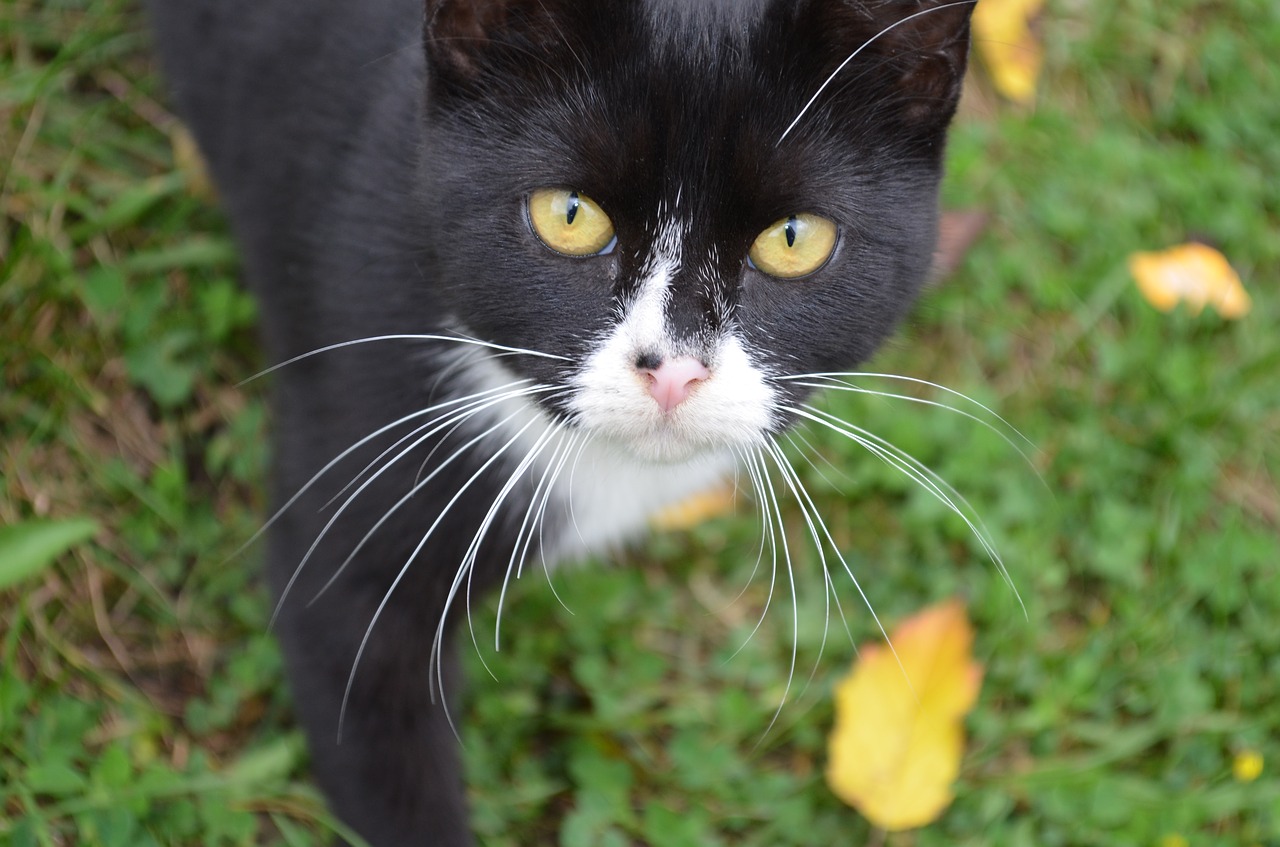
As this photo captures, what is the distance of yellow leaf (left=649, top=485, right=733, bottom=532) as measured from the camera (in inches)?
76.8

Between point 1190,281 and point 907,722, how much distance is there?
1117 millimetres

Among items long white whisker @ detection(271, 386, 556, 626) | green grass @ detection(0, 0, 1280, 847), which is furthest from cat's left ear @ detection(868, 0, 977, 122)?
green grass @ detection(0, 0, 1280, 847)

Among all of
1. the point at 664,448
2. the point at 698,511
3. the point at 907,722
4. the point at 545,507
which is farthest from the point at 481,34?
the point at 907,722

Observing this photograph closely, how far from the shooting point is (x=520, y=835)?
1725mm

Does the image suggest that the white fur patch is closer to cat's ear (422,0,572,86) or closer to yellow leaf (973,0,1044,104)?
cat's ear (422,0,572,86)

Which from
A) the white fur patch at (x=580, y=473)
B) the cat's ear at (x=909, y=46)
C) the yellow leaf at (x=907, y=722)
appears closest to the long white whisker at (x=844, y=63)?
the cat's ear at (x=909, y=46)

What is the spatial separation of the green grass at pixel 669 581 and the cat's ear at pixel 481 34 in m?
0.87

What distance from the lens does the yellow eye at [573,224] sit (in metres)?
1.23

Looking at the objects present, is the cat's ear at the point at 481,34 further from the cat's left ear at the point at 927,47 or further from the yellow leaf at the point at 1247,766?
the yellow leaf at the point at 1247,766

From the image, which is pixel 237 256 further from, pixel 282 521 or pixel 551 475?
pixel 551 475

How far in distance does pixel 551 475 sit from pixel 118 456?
80cm

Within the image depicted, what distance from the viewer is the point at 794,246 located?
4.14 ft

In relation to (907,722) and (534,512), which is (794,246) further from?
(907,722)

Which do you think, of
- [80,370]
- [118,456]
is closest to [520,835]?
[118,456]
